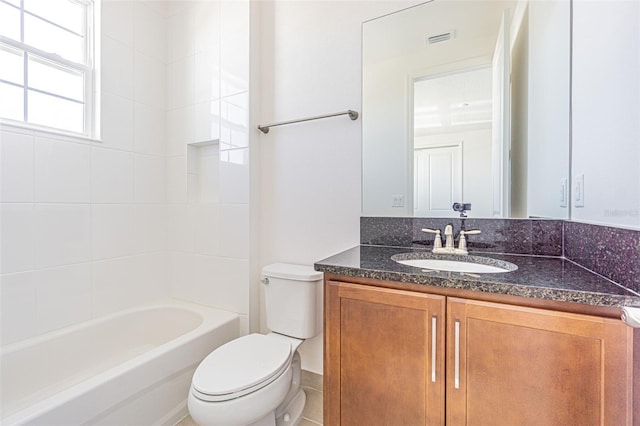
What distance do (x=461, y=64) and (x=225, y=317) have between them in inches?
77.7

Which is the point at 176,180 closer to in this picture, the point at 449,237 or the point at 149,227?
the point at 149,227

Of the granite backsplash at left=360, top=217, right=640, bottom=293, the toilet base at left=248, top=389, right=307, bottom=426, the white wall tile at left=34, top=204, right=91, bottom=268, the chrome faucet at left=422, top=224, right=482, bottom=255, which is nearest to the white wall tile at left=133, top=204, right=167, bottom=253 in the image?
the white wall tile at left=34, top=204, right=91, bottom=268

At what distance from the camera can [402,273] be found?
953 mm

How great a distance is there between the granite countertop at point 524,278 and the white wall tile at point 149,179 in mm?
1650

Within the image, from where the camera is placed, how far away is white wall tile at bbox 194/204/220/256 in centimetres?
204

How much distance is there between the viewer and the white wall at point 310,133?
1688 millimetres

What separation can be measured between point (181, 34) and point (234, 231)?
5.14ft

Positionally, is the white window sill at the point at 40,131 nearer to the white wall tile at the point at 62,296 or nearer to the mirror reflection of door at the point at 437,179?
the white wall tile at the point at 62,296

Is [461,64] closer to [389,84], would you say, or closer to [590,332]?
[389,84]

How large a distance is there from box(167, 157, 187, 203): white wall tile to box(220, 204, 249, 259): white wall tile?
428mm

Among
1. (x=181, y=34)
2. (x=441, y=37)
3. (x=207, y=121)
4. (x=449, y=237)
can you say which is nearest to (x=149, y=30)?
(x=181, y=34)

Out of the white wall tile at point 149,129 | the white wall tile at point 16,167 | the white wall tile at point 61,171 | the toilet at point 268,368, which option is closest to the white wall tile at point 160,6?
the white wall tile at point 149,129

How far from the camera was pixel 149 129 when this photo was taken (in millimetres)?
2158

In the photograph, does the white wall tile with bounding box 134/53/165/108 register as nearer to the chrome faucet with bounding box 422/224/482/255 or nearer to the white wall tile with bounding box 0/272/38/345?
the white wall tile with bounding box 0/272/38/345
